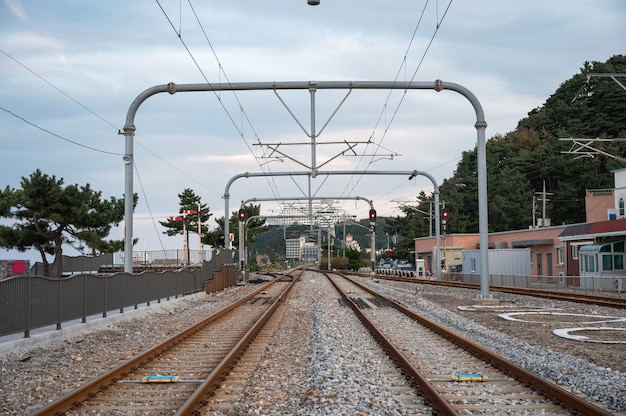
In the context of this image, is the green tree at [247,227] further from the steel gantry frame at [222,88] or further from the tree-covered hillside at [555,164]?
the steel gantry frame at [222,88]

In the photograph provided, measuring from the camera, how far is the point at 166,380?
Result: 9922 mm

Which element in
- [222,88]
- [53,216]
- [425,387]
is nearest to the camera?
[425,387]

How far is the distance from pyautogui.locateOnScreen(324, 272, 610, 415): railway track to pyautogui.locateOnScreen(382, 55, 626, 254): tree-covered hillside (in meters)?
58.0

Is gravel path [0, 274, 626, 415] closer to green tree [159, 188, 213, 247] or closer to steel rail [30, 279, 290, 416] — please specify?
steel rail [30, 279, 290, 416]

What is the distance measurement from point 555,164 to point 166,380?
7671 cm

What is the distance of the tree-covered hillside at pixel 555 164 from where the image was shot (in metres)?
76.0

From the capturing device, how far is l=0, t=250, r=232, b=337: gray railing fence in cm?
1298

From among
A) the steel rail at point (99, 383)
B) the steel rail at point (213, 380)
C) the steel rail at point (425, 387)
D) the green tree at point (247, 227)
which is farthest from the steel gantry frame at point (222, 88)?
the green tree at point (247, 227)

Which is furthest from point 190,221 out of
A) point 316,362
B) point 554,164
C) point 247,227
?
point 316,362

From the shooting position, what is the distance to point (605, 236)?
40875 mm

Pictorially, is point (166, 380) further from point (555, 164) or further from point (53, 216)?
point (555, 164)

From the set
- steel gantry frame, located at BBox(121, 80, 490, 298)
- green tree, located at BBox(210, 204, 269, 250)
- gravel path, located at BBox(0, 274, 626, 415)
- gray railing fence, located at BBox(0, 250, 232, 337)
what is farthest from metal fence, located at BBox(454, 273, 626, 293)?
green tree, located at BBox(210, 204, 269, 250)

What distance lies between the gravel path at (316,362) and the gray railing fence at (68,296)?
1.69ft

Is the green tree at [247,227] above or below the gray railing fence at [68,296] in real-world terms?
above
